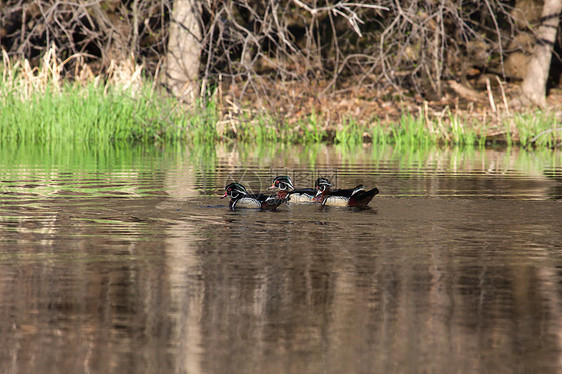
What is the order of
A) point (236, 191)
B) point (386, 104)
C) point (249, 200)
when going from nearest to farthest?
1. point (249, 200)
2. point (236, 191)
3. point (386, 104)

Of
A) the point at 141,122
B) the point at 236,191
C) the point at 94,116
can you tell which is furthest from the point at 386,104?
the point at 236,191

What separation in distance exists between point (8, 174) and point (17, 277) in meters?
8.51

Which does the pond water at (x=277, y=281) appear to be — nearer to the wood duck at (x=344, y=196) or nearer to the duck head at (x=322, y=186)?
the wood duck at (x=344, y=196)

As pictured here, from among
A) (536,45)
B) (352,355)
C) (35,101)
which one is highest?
(536,45)

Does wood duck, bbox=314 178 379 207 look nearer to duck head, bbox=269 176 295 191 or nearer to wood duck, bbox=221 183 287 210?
duck head, bbox=269 176 295 191

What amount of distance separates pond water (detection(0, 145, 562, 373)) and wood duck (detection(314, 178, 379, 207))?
0.58 ft

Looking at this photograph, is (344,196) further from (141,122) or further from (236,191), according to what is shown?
(141,122)

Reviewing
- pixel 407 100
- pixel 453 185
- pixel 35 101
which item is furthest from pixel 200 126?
pixel 453 185

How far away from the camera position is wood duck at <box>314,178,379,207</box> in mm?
11492

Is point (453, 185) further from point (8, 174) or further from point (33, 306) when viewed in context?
point (33, 306)

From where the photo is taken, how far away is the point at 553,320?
6109mm

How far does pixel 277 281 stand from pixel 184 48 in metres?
21.3

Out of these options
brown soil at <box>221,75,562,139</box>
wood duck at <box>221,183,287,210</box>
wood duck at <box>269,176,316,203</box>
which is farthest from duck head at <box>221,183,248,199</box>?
brown soil at <box>221,75,562,139</box>

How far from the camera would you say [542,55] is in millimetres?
30594
